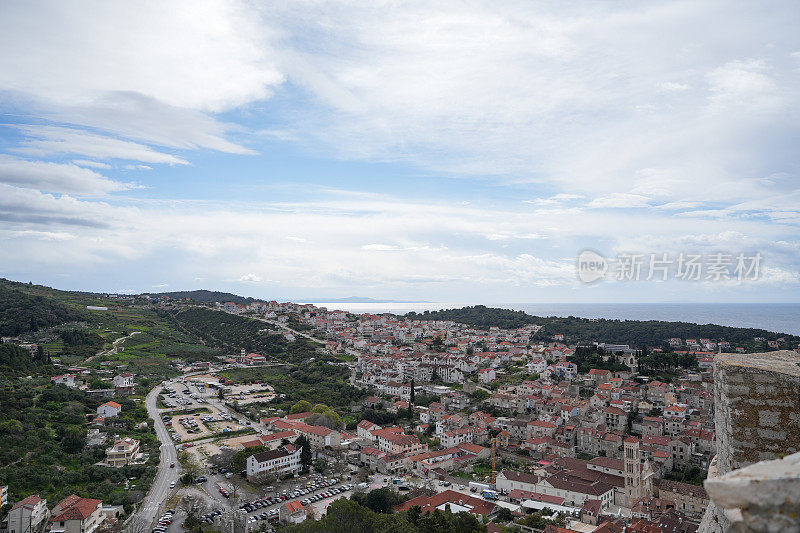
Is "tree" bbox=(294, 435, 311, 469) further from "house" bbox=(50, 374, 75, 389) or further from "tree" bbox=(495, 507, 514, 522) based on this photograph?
"house" bbox=(50, 374, 75, 389)

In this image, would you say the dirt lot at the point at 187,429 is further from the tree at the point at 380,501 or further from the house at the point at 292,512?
the tree at the point at 380,501

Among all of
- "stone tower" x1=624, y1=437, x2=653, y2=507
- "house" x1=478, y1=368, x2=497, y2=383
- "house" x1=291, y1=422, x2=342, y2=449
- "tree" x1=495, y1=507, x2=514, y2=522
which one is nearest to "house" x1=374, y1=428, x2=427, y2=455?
"house" x1=291, y1=422, x2=342, y2=449

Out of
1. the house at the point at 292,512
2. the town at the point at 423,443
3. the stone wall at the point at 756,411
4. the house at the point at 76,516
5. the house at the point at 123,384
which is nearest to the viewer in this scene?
the stone wall at the point at 756,411

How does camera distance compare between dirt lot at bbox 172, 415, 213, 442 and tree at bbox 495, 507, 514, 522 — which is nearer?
tree at bbox 495, 507, 514, 522

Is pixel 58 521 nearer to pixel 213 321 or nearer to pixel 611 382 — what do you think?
pixel 611 382

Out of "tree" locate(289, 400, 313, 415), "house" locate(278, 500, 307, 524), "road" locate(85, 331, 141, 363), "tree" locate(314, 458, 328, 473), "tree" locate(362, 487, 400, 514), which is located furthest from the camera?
"road" locate(85, 331, 141, 363)

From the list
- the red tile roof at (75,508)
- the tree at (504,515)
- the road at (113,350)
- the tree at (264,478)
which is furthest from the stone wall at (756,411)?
the road at (113,350)
